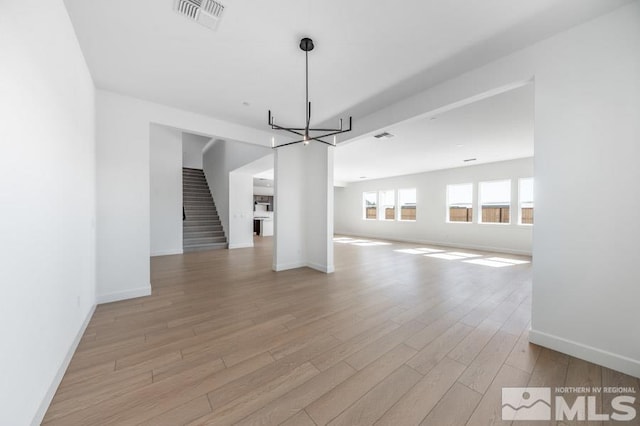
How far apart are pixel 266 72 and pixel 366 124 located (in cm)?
182

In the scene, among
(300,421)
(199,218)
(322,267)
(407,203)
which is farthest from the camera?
(407,203)

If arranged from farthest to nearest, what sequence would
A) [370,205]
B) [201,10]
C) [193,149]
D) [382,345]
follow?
[370,205]
[193,149]
[382,345]
[201,10]

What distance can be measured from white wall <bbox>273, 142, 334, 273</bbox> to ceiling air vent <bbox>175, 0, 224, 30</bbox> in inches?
110

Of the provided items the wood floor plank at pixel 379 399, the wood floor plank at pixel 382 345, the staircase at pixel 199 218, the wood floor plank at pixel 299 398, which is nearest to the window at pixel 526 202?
the wood floor plank at pixel 382 345

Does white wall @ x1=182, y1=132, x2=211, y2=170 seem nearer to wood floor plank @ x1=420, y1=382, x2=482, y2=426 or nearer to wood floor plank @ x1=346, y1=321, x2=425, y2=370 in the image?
wood floor plank @ x1=346, y1=321, x2=425, y2=370

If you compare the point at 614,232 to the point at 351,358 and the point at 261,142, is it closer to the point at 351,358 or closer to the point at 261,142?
the point at 351,358

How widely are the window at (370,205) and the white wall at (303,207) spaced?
6.42 meters

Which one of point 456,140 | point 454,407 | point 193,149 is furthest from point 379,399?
point 193,149

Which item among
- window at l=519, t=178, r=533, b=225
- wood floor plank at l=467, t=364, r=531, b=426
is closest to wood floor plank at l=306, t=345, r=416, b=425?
wood floor plank at l=467, t=364, r=531, b=426

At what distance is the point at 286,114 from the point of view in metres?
3.71

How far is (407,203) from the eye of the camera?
378 inches

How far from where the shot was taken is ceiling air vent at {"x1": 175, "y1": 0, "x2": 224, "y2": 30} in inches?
69.7

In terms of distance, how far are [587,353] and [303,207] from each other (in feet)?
14.1

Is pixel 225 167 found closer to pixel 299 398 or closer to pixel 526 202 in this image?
pixel 299 398
